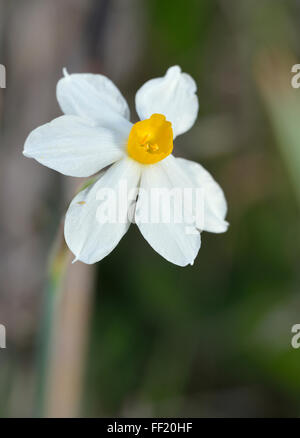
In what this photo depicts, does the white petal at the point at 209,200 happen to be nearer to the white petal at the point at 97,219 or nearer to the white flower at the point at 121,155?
the white flower at the point at 121,155

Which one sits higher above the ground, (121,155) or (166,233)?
(121,155)

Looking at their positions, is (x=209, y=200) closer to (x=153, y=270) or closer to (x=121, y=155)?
(x=121, y=155)

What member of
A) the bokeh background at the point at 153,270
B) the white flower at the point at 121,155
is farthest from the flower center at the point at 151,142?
the bokeh background at the point at 153,270

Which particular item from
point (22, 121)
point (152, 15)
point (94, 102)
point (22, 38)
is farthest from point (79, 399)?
point (152, 15)

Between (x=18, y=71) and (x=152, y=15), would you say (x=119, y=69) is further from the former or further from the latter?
(x=18, y=71)

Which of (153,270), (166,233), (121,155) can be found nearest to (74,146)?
(121,155)
